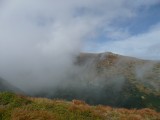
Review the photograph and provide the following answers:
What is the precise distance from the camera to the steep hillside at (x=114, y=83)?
12162 centimetres

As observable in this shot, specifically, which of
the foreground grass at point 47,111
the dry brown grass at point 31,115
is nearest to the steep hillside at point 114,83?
the foreground grass at point 47,111

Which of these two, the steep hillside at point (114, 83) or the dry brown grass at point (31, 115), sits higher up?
the steep hillside at point (114, 83)

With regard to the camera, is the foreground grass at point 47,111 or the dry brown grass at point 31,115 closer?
the dry brown grass at point 31,115

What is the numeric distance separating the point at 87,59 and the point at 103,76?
24801mm

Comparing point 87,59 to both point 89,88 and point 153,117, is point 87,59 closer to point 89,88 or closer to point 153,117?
point 89,88

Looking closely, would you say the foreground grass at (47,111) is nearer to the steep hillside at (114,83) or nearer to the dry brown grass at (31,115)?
the dry brown grass at (31,115)

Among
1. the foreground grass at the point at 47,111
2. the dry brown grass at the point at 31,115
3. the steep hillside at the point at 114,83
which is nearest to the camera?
the dry brown grass at the point at 31,115

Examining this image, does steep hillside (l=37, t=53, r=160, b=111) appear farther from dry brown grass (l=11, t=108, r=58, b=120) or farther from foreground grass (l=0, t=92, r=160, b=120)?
dry brown grass (l=11, t=108, r=58, b=120)

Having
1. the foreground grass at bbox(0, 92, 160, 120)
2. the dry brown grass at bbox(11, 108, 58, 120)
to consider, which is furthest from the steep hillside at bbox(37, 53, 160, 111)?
the dry brown grass at bbox(11, 108, 58, 120)

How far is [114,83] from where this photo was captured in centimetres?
13425

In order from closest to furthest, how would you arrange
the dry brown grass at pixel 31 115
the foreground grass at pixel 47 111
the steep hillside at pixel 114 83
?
1. the dry brown grass at pixel 31 115
2. the foreground grass at pixel 47 111
3. the steep hillside at pixel 114 83

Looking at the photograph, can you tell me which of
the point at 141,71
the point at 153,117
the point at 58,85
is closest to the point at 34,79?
the point at 58,85

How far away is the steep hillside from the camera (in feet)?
399

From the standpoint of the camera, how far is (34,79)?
548ft
